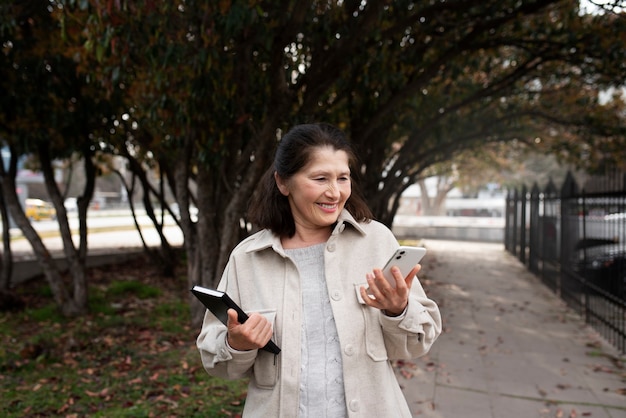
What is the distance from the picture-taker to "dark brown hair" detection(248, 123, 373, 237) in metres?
2.02

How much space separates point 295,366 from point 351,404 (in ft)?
0.73

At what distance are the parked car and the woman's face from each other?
18.8 feet

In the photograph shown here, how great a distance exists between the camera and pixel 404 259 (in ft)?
5.56

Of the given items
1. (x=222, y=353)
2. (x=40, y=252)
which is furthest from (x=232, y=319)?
(x=40, y=252)

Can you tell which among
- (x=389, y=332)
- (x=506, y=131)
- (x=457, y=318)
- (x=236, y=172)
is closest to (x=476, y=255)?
(x=506, y=131)

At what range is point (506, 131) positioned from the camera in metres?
13.5

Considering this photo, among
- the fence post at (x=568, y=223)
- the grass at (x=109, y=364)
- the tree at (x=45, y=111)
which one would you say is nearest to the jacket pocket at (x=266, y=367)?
the grass at (x=109, y=364)

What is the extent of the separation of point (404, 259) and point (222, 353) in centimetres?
72

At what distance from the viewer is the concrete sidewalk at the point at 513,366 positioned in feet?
16.0

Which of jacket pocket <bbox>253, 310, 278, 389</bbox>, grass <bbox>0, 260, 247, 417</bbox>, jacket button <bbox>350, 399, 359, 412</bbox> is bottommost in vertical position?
grass <bbox>0, 260, 247, 417</bbox>

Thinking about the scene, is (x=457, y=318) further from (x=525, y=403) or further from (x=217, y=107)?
(x=217, y=107)

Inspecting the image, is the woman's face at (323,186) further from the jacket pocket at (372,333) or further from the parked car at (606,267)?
the parked car at (606,267)

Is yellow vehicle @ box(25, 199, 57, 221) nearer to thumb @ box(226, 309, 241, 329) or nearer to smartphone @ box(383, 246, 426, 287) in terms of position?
thumb @ box(226, 309, 241, 329)

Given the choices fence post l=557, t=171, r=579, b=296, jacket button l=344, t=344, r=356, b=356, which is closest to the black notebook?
jacket button l=344, t=344, r=356, b=356
